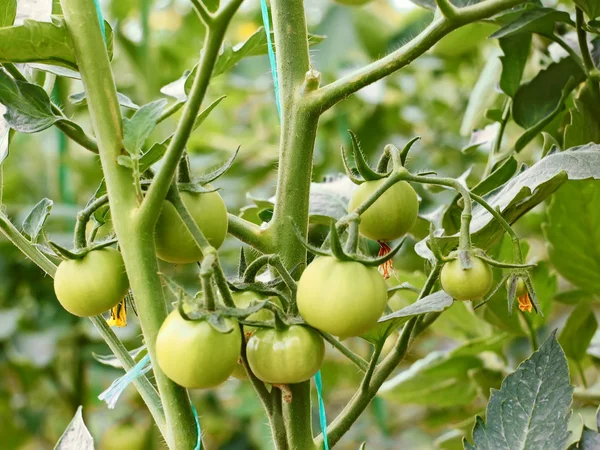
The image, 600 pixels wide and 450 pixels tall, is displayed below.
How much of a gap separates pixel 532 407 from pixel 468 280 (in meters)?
0.13

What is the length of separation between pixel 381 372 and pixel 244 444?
1.30 metres

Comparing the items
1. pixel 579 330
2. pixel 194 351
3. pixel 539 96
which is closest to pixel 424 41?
pixel 194 351

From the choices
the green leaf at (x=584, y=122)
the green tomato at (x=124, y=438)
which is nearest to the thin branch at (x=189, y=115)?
the green leaf at (x=584, y=122)

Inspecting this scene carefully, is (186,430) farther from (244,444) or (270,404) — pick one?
(244,444)

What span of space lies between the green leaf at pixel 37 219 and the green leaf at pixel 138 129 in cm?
15

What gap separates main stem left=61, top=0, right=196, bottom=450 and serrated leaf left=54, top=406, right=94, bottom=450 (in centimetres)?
14

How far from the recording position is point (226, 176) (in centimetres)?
189

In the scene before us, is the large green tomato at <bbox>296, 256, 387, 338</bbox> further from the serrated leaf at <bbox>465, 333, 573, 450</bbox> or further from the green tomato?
the green tomato

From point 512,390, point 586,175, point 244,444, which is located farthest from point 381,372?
point 244,444

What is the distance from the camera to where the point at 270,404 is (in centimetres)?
49

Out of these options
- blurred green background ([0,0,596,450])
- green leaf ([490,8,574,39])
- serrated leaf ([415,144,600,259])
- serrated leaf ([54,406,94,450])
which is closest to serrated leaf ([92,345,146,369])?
serrated leaf ([54,406,94,450])

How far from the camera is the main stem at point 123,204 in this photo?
418 mm

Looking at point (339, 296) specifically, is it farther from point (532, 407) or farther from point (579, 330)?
point (579, 330)

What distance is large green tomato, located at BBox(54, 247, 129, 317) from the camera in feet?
1.43
